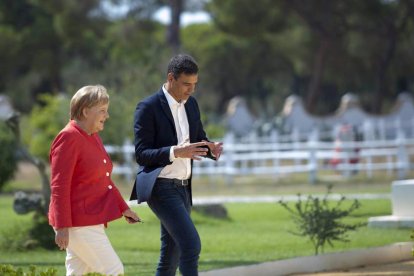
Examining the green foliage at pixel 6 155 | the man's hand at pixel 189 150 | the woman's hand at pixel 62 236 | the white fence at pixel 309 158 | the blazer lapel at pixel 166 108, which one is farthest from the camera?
the white fence at pixel 309 158

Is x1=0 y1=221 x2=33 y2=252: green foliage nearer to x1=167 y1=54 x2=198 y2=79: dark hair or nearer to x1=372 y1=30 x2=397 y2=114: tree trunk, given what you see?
x1=167 y1=54 x2=198 y2=79: dark hair

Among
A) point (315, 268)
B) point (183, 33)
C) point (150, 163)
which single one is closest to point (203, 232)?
point (315, 268)

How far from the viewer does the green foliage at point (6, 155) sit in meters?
23.9

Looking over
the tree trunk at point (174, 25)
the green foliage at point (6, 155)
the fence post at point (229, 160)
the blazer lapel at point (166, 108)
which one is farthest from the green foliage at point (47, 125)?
the blazer lapel at point (166, 108)

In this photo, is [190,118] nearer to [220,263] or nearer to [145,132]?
[145,132]

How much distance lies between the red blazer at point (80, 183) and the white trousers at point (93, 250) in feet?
0.21

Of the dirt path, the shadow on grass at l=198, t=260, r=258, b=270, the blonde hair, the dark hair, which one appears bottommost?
the dirt path

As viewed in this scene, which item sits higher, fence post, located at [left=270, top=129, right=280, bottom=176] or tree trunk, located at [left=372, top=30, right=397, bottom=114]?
tree trunk, located at [left=372, top=30, right=397, bottom=114]

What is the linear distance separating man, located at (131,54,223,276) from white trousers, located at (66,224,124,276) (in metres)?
0.61

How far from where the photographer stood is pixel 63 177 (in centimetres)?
702

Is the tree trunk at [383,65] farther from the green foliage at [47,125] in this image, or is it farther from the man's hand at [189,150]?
the man's hand at [189,150]

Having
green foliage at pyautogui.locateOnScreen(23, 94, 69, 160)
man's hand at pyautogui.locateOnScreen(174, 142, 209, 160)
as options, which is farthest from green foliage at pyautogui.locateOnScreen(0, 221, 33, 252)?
green foliage at pyautogui.locateOnScreen(23, 94, 69, 160)

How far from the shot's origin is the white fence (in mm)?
29422

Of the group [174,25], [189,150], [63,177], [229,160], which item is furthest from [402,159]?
[63,177]
